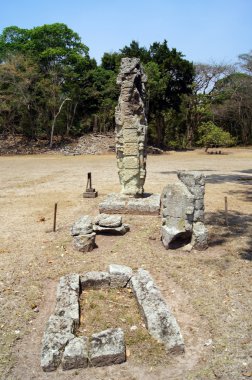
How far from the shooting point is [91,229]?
26.1 ft

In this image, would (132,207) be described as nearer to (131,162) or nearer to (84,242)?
(131,162)

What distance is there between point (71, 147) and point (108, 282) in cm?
3158

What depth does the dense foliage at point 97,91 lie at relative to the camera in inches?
1297

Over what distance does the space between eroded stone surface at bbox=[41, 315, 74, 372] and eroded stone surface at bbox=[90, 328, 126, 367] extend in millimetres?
375

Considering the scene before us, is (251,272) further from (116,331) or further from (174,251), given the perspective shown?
(116,331)

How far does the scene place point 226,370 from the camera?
13.5ft

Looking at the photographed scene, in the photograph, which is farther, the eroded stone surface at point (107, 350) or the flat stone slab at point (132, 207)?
the flat stone slab at point (132, 207)

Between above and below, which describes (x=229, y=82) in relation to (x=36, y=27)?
below

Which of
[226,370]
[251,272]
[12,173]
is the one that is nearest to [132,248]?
[251,272]

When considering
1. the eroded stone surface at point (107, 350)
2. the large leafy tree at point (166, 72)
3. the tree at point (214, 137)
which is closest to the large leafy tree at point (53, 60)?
the large leafy tree at point (166, 72)

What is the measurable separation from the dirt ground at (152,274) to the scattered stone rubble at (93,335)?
125 millimetres

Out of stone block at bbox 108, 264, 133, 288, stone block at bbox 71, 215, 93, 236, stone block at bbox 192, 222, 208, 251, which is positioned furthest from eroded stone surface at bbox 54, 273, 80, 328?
stone block at bbox 192, 222, 208, 251

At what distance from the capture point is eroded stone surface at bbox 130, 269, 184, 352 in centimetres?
450

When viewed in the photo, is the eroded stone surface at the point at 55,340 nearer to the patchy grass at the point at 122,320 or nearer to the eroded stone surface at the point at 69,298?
the eroded stone surface at the point at 69,298
